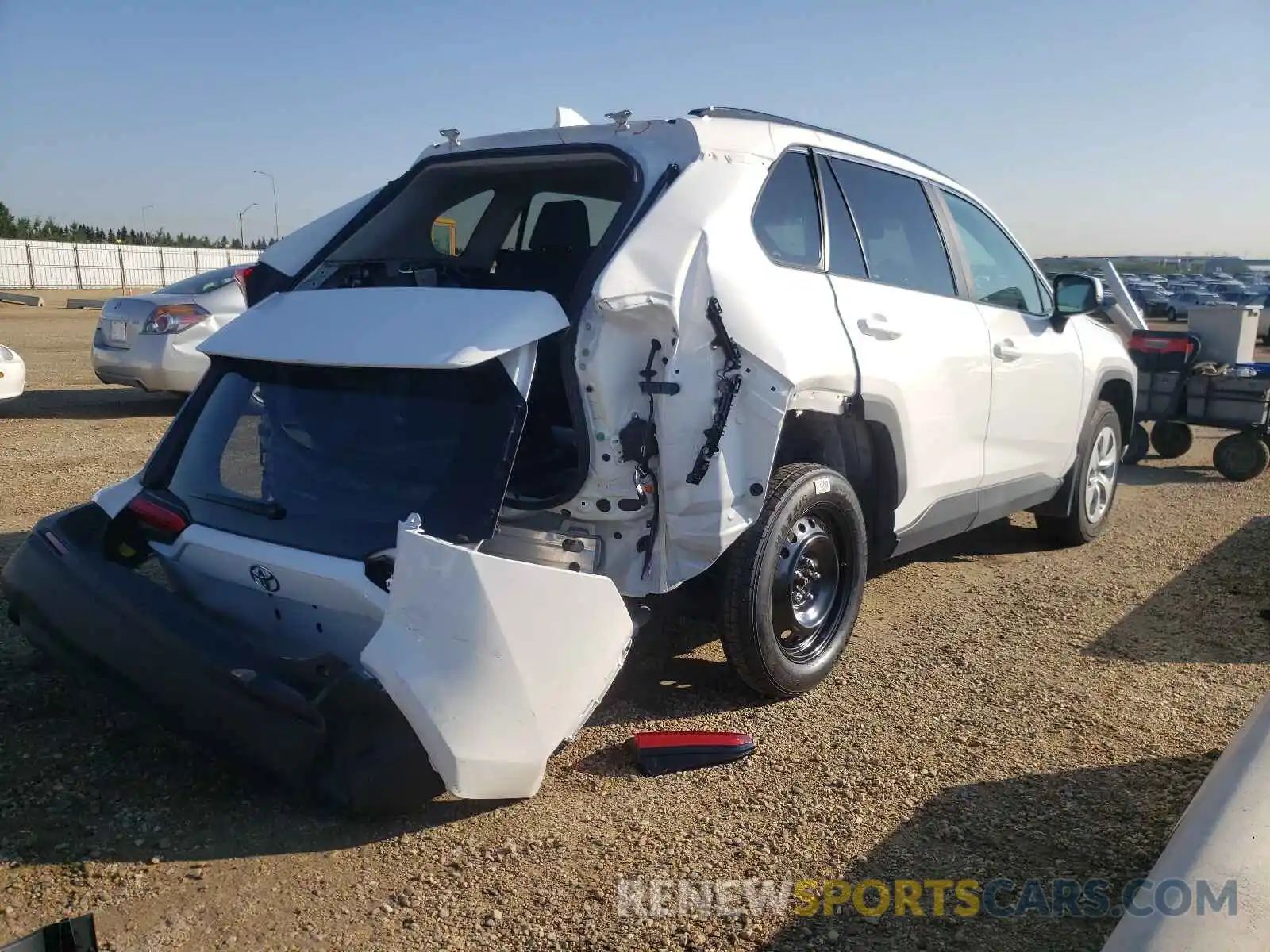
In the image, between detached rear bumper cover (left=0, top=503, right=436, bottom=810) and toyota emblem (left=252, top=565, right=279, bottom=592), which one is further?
toyota emblem (left=252, top=565, right=279, bottom=592)

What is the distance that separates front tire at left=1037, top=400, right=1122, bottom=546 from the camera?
245 inches

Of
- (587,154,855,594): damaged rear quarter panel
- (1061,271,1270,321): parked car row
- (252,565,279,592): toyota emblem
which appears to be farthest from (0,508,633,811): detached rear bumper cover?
(1061,271,1270,321): parked car row

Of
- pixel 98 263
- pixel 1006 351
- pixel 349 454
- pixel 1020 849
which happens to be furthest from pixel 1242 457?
pixel 98 263

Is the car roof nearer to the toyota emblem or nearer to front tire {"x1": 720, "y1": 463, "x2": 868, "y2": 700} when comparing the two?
front tire {"x1": 720, "y1": 463, "x2": 868, "y2": 700}

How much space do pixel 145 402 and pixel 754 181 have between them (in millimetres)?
9602

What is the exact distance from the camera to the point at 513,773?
2.93 meters

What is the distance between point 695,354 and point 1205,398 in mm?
7226

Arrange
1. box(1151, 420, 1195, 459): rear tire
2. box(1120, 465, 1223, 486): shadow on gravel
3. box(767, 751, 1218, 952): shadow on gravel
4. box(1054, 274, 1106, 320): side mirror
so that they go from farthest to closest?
box(1151, 420, 1195, 459): rear tire → box(1120, 465, 1223, 486): shadow on gravel → box(1054, 274, 1106, 320): side mirror → box(767, 751, 1218, 952): shadow on gravel

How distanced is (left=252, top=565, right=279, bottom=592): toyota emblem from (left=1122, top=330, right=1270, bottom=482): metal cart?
7.47m

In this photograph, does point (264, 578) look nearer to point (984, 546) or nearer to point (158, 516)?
point (158, 516)

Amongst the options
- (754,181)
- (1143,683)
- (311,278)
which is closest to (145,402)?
(311,278)

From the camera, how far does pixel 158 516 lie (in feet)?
11.6

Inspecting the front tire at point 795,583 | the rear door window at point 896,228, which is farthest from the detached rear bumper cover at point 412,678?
the rear door window at point 896,228

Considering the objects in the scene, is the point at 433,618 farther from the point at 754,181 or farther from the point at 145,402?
the point at 145,402
